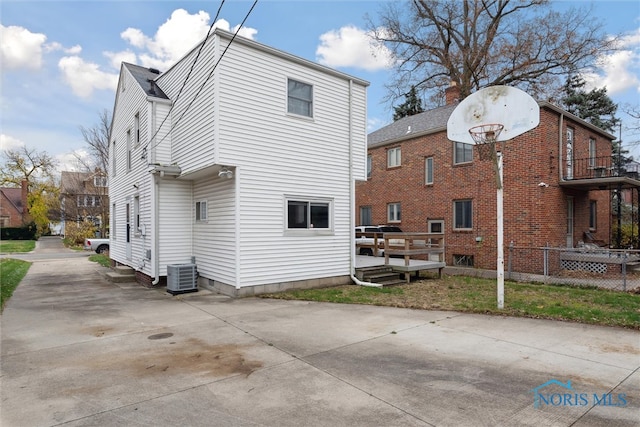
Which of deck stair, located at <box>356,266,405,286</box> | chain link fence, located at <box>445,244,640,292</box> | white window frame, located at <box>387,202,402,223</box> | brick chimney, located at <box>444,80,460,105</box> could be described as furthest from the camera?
brick chimney, located at <box>444,80,460,105</box>

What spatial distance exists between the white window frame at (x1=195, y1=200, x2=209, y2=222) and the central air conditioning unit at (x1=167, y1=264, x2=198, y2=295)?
1.45 metres

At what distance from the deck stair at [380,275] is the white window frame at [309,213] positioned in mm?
1718

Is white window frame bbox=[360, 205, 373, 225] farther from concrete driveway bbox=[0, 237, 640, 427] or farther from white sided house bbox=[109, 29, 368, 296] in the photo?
concrete driveway bbox=[0, 237, 640, 427]

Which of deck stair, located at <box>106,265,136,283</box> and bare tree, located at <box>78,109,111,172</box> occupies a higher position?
bare tree, located at <box>78,109,111,172</box>

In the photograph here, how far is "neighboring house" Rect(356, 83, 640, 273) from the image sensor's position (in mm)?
13422

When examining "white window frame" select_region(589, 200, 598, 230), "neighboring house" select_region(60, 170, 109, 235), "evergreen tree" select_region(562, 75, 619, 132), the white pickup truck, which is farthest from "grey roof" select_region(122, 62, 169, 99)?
"evergreen tree" select_region(562, 75, 619, 132)

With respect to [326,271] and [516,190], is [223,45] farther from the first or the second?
[516,190]

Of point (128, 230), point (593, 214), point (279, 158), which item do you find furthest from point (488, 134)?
point (593, 214)

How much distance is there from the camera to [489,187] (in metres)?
14.5

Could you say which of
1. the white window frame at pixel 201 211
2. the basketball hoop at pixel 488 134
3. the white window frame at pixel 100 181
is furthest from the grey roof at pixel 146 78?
the white window frame at pixel 100 181

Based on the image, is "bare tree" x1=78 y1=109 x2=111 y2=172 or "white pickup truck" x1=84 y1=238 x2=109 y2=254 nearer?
"white pickup truck" x1=84 y1=238 x2=109 y2=254

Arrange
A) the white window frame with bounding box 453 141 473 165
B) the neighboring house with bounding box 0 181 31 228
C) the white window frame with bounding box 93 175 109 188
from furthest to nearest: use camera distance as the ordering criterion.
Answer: the neighboring house with bounding box 0 181 31 228 < the white window frame with bounding box 93 175 109 188 < the white window frame with bounding box 453 141 473 165

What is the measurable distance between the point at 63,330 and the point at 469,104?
926 cm

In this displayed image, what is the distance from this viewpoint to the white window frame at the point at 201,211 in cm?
1044
